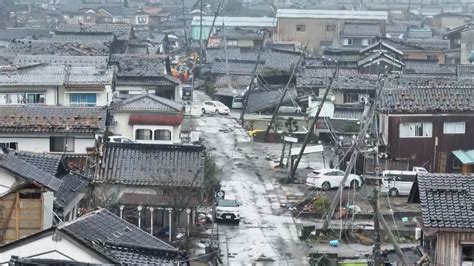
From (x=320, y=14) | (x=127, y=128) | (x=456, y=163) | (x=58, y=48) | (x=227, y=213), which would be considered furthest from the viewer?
(x=320, y=14)

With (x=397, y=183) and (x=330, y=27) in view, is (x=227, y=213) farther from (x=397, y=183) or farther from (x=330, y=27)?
(x=330, y=27)

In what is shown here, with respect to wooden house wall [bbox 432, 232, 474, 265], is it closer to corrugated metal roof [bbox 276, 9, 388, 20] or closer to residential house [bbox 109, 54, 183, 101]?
residential house [bbox 109, 54, 183, 101]

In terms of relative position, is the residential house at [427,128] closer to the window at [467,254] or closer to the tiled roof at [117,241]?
the window at [467,254]

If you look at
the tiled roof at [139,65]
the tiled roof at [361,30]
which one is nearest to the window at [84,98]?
the tiled roof at [139,65]

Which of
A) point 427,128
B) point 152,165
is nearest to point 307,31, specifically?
point 427,128

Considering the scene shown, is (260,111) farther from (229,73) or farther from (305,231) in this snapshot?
(305,231)
